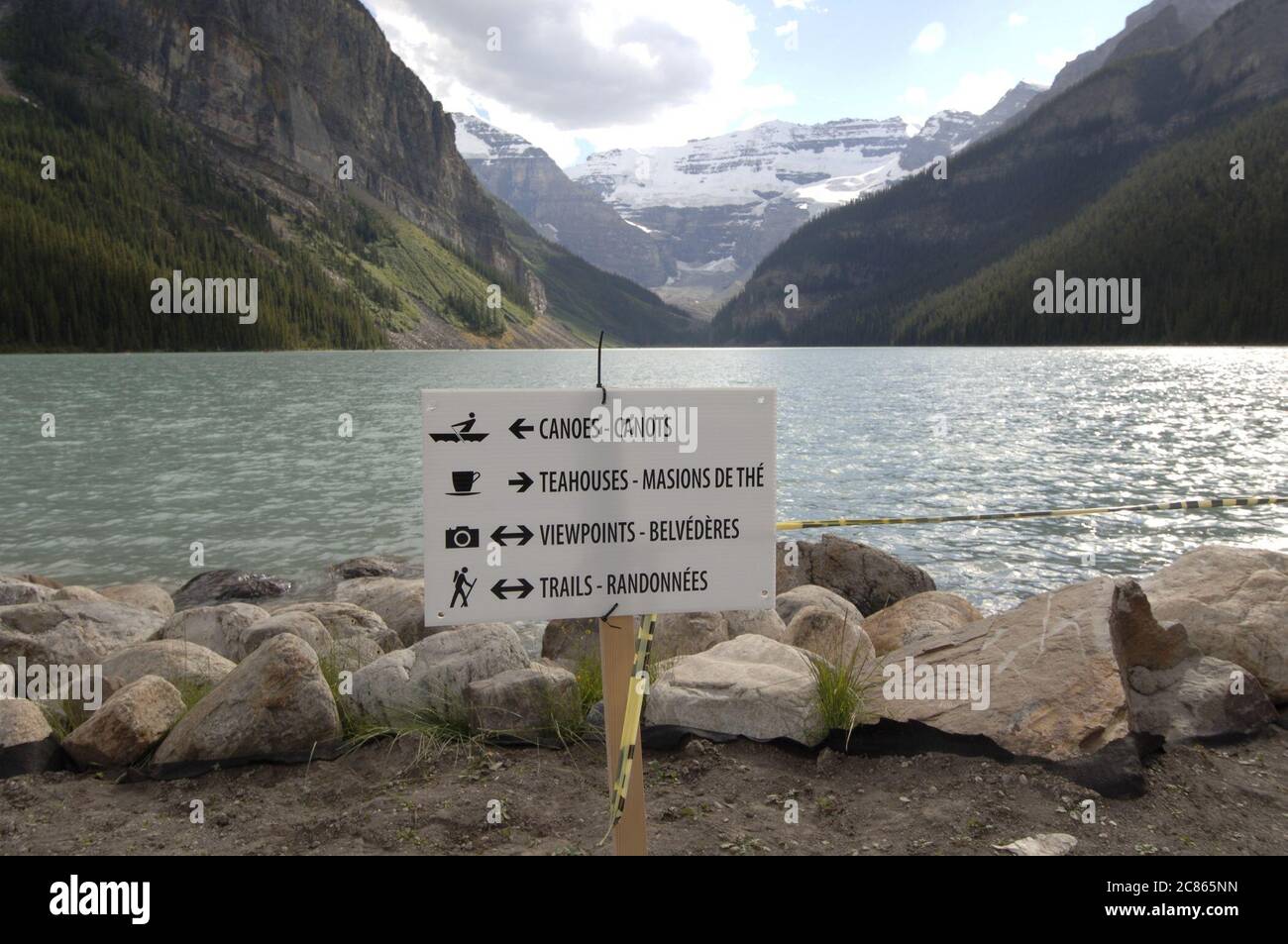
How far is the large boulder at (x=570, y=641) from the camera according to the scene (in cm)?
834

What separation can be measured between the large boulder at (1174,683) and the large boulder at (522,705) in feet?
12.5

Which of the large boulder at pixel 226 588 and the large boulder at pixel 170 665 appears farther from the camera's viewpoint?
the large boulder at pixel 226 588

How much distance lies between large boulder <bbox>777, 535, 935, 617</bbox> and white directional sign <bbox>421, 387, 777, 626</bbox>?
34.9ft

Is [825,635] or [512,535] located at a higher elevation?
[512,535]

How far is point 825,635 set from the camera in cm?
828

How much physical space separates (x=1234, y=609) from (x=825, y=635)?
3.66m

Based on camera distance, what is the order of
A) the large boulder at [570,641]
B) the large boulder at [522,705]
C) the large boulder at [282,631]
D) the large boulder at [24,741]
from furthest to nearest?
the large boulder at [570,641]
the large boulder at [282,631]
the large boulder at [522,705]
the large boulder at [24,741]

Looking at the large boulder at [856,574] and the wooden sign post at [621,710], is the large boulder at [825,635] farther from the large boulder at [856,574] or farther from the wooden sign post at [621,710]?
the large boulder at [856,574]

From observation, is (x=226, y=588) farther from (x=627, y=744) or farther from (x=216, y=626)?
Answer: (x=627, y=744)

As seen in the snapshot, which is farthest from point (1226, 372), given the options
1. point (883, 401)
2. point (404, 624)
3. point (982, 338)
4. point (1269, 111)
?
point (1269, 111)

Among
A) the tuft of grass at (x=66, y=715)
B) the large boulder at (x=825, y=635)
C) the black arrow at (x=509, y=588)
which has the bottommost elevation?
the tuft of grass at (x=66, y=715)

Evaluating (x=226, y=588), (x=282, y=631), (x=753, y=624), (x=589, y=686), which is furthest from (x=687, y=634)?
(x=226, y=588)

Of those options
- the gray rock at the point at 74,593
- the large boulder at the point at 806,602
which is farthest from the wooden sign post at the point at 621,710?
the gray rock at the point at 74,593
